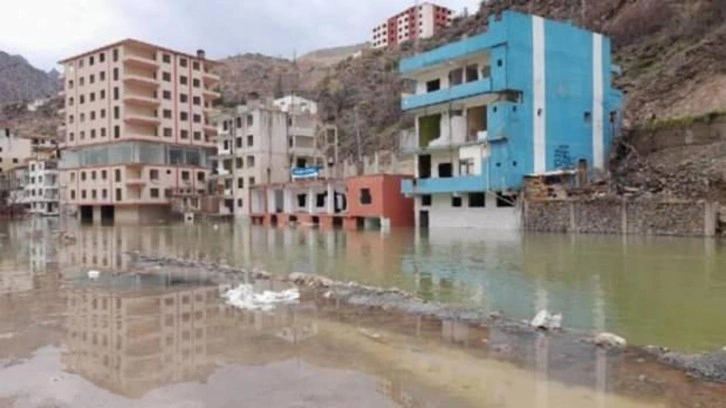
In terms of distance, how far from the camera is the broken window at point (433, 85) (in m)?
48.1

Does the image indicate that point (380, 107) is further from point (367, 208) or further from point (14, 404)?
point (14, 404)

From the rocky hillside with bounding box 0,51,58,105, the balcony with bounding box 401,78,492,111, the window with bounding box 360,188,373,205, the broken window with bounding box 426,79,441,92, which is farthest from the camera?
the rocky hillside with bounding box 0,51,58,105

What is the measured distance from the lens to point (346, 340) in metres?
10.2

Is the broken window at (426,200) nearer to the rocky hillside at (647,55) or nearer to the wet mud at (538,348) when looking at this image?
the rocky hillside at (647,55)

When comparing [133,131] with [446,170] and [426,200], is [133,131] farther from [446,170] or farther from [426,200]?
[446,170]

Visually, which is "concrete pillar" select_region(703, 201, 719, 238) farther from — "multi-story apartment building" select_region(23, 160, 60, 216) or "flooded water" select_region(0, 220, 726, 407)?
"multi-story apartment building" select_region(23, 160, 60, 216)

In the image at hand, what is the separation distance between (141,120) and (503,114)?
156 ft

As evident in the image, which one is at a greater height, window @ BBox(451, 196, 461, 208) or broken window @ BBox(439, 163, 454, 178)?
broken window @ BBox(439, 163, 454, 178)

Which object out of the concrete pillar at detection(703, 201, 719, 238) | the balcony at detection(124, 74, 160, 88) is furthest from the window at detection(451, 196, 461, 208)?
the balcony at detection(124, 74, 160, 88)

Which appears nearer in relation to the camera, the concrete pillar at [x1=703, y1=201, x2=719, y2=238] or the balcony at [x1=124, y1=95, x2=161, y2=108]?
the concrete pillar at [x1=703, y1=201, x2=719, y2=238]

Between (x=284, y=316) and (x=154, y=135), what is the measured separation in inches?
2678

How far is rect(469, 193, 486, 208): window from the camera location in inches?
1696

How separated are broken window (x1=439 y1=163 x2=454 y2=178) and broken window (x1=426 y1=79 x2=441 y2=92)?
228 inches

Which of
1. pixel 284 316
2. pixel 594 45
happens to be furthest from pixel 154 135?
pixel 284 316
